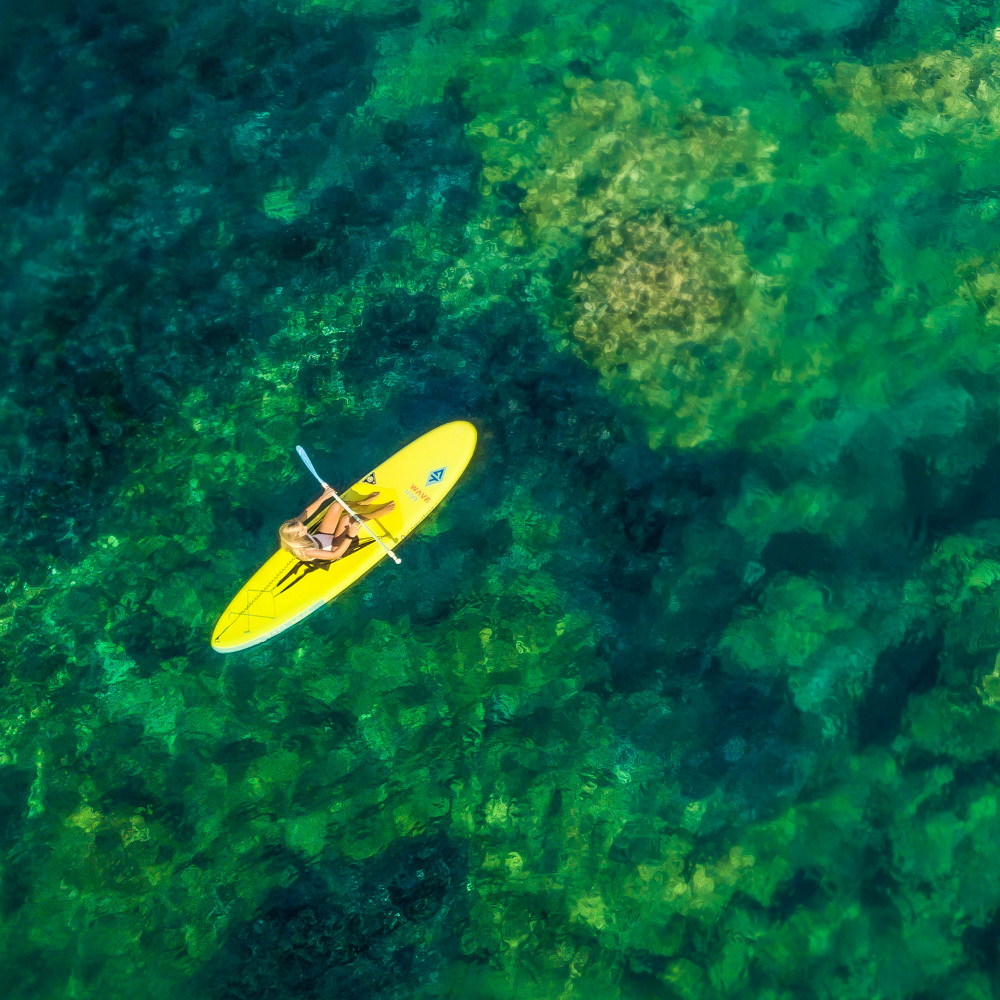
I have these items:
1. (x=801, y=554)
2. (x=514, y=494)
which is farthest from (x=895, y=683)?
(x=514, y=494)

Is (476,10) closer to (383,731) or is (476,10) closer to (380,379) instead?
(380,379)

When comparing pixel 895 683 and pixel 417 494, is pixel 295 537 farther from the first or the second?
pixel 895 683

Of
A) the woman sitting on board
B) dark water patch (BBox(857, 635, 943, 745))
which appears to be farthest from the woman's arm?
dark water patch (BBox(857, 635, 943, 745))

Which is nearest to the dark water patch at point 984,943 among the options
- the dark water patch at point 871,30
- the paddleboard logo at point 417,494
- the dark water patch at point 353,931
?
the dark water patch at point 353,931

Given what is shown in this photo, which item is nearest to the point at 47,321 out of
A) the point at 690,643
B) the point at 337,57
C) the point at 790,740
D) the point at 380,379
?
the point at 380,379

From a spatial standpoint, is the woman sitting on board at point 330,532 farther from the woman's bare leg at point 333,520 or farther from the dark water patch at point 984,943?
the dark water patch at point 984,943
